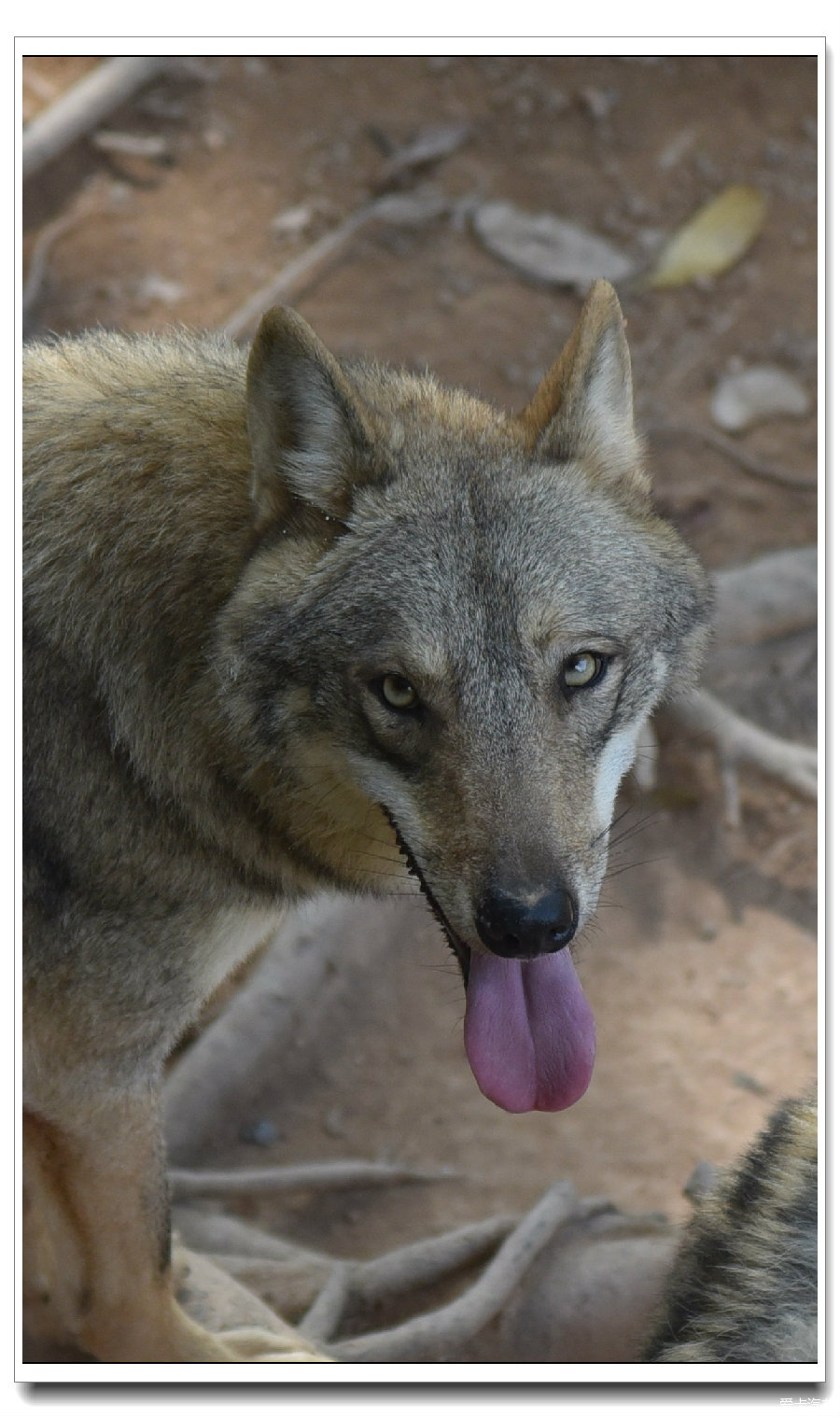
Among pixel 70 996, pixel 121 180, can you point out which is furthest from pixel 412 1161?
pixel 121 180

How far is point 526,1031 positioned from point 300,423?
1507mm

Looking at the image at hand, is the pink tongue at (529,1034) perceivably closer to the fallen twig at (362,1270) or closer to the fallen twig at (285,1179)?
the fallen twig at (362,1270)

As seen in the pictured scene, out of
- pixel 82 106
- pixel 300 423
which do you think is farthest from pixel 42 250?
pixel 300 423

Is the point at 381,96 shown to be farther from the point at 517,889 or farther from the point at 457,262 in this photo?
the point at 517,889

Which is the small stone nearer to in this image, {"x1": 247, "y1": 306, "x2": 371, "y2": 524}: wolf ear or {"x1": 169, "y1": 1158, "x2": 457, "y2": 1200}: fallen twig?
{"x1": 169, "y1": 1158, "x2": 457, "y2": 1200}: fallen twig

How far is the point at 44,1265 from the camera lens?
3.90 metres

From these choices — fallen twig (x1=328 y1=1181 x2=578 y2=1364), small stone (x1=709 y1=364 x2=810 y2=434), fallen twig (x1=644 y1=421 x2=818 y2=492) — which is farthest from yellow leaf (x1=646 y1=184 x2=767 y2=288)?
fallen twig (x1=328 y1=1181 x2=578 y2=1364)

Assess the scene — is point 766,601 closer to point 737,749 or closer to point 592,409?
point 737,749

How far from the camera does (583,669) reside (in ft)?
9.62

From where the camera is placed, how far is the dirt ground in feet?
18.9

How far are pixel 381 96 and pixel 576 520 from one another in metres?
5.49

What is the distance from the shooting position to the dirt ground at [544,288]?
5766mm
